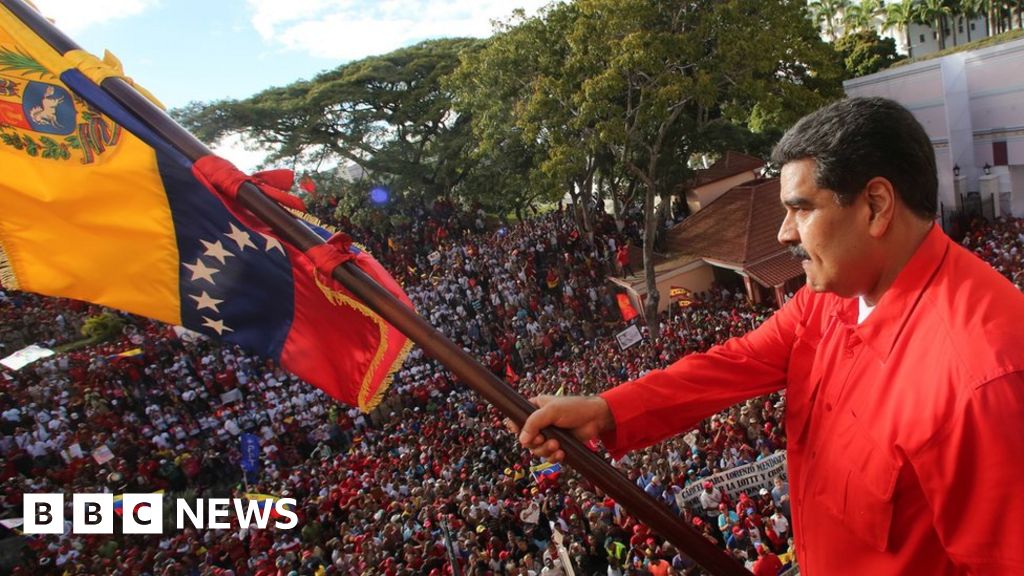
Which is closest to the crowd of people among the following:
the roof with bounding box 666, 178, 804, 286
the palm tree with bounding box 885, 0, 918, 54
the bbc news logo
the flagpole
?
the bbc news logo

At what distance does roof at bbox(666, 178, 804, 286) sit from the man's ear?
14509 millimetres

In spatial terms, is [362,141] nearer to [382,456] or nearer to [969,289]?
[382,456]

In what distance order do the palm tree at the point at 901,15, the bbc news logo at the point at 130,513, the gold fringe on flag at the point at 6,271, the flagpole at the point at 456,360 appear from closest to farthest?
1. the flagpole at the point at 456,360
2. the gold fringe on flag at the point at 6,271
3. the bbc news logo at the point at 130,513
4. the palm tree at the point at 901,15

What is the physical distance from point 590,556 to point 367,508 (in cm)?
468

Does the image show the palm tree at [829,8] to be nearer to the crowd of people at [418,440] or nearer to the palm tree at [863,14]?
the palm tree at [863,14]

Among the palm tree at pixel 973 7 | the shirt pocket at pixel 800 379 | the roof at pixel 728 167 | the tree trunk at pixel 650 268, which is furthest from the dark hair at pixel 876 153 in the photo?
the palm tree at pixel 973 7

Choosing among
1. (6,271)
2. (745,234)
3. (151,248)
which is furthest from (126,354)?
(745,234)

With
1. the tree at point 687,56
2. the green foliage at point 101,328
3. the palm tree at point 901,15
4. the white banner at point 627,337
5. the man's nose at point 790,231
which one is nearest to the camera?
the man's nose at point 790,231

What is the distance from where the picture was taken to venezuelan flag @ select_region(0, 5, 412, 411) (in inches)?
116

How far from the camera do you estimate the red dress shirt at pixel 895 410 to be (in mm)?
1156

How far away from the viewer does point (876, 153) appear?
144cm

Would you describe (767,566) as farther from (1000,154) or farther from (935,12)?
(935,12)

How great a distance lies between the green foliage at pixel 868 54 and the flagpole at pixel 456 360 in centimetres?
2995

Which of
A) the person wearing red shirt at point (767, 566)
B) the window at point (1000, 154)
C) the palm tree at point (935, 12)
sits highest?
the palm tree at point (935, 12)
